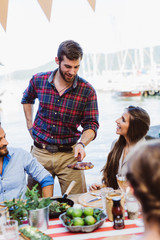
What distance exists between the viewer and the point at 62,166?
8.40 feet

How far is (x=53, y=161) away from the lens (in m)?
2.53

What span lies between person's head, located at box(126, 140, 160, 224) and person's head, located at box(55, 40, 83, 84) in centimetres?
161

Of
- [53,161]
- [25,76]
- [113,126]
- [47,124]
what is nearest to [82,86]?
[47,124]

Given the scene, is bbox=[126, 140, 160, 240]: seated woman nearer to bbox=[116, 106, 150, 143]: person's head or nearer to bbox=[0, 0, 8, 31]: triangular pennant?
bbox=[116, 106, 150, 143]: person's head

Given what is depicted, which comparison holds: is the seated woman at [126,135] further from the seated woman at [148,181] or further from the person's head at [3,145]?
the seated woman at [148,181]

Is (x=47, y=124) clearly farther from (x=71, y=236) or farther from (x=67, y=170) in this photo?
(x=71, y=236)

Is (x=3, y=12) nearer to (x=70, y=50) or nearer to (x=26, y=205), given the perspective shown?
(x=70, y=50)

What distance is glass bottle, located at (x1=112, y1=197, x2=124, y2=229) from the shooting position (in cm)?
153

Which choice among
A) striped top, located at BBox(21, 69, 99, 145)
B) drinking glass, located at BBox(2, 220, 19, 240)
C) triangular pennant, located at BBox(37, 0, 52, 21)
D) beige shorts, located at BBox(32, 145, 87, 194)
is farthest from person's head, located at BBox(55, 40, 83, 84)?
drinking glass, located at BBox(2, 220, 19, 240)

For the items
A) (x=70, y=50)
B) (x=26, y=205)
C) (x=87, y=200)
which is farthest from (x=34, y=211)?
(x=70, y=50)

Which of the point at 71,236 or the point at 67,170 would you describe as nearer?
the point at 71,236

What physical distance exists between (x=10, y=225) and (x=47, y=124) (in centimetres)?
121

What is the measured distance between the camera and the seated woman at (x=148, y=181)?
0.76 meters

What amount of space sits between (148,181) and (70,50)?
1710 millimetres
